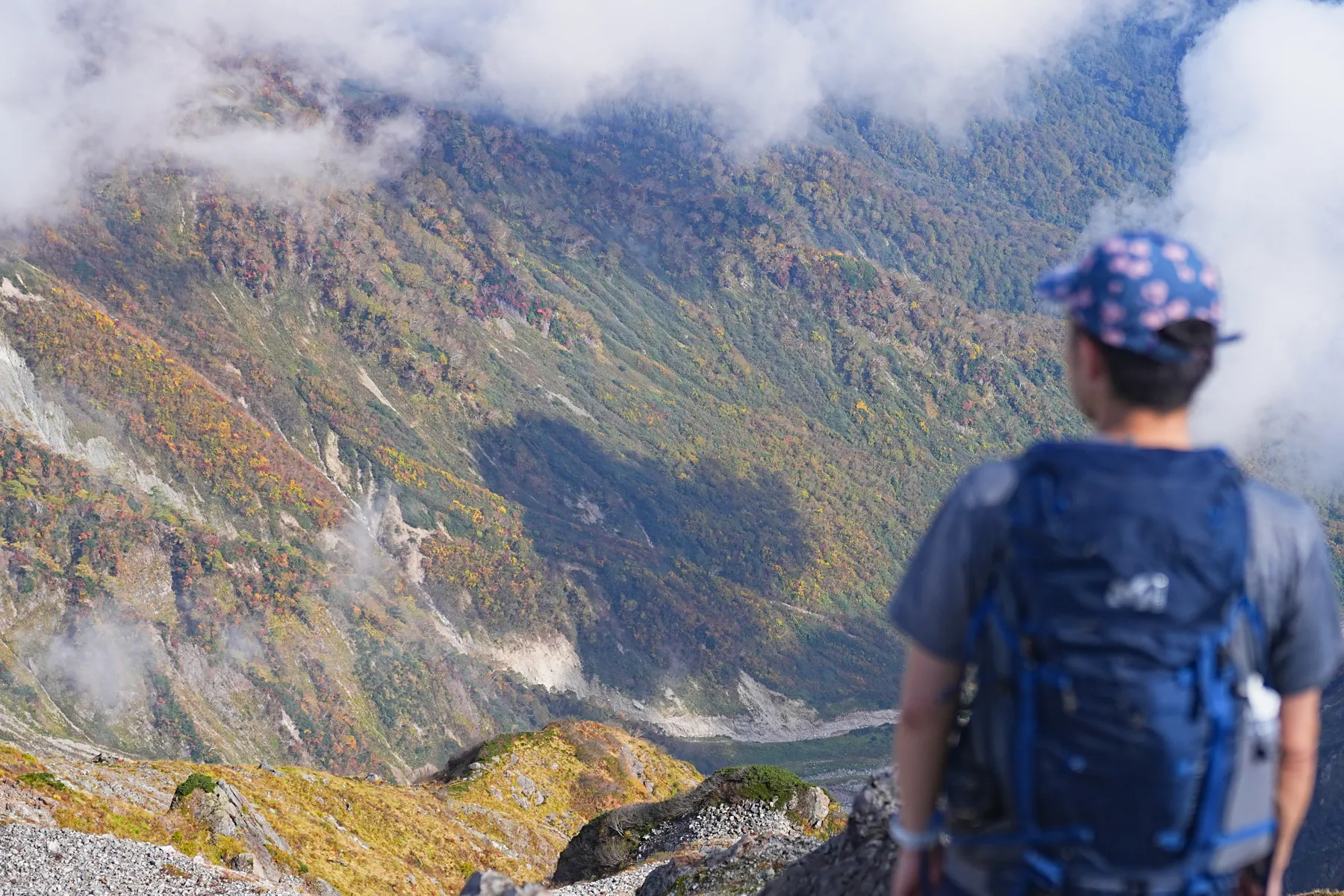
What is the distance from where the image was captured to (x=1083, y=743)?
6762mm

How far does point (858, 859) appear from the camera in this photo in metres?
22.0

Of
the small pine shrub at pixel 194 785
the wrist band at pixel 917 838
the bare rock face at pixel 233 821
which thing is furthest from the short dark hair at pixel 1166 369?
the small pine shrub at pixel 194 785

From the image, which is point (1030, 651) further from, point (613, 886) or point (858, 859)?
point (613, 886)

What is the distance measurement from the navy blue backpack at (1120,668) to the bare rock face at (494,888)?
991 cm

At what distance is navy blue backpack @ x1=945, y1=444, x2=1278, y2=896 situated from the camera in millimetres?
6688

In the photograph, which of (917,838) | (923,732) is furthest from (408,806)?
(923,732)

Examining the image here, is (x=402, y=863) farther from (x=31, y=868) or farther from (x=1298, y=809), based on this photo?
(x=1298, y=809)

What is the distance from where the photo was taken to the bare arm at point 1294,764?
7.35 meters

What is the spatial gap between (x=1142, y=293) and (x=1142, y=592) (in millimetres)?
1797

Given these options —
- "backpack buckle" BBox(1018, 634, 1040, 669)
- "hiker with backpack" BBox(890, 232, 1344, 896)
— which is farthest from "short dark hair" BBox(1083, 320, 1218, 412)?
"backpack buckle" BBox(1018, 634, 1040, 669)

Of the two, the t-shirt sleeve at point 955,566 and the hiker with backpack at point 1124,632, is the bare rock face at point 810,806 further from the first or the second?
the t-shirt sleeve at point 955,566

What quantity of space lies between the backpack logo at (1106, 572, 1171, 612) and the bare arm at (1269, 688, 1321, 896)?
1471mm

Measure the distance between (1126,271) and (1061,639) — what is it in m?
2.26

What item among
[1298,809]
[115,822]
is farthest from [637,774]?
[1298,809]
